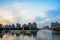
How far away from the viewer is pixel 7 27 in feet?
81.4

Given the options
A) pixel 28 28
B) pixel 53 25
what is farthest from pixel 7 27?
pixel 53 25

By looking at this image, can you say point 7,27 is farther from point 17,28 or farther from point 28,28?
point 28,28

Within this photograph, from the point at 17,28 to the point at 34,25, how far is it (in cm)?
320

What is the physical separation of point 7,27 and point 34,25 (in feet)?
14.6

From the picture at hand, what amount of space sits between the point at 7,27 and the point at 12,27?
3.76ft

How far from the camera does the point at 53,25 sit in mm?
24531

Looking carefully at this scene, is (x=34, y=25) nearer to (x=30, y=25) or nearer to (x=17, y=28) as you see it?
(x=30, y=25)

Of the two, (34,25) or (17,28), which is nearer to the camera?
(17,28)

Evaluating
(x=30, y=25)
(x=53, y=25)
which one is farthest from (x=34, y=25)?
(x=53, y=25)

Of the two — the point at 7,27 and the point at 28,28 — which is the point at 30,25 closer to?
the point at 28,28

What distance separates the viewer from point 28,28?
2381 centimetres

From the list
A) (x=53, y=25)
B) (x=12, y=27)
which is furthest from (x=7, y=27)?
(x=53, y=25)

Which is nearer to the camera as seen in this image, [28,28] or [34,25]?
[28,28]

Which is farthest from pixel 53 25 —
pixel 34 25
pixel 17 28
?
pixel 17 28
